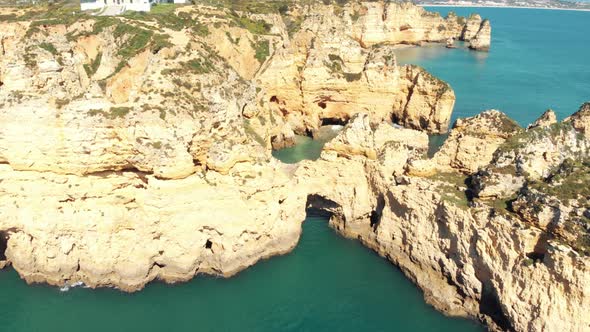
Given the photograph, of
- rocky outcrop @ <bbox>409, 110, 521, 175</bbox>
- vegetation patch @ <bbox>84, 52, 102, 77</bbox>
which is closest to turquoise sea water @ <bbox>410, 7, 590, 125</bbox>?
rocky outcrop @ <bbox>409, 110, 521, 175</bbox>

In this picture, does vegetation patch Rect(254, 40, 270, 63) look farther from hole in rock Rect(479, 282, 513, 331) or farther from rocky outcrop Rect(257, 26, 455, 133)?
hole in rock Rect(479, 282, 513, 331)

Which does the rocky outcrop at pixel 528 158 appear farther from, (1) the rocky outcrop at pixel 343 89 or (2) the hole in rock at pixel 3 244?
(2) the hole in rock at pixel 3 244

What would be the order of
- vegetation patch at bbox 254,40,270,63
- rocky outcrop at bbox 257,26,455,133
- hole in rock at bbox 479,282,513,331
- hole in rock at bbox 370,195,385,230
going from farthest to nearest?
vegetation patch at bbox 254,40,270,63, rocky outcrop at bbox 257,26,455,133, hole in rock at bbox 370,195,385,230, hole in rock at bbox 479,282,513,331

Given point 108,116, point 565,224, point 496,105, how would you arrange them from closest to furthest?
1. point 565,224
2. point 108,116
3. point 496,105

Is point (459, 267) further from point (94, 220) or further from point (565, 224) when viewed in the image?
point (94, 220)

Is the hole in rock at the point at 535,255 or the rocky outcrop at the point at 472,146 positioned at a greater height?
the rocky outcrop at the point at 472,146

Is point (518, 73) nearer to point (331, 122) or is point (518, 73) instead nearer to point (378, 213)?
point (331, 122)

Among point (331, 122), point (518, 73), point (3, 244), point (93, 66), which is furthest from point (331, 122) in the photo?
A: point (518, 73)

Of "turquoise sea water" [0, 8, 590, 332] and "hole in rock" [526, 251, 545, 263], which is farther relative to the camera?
"turquoise sea water" [0, 8, 590, 332]

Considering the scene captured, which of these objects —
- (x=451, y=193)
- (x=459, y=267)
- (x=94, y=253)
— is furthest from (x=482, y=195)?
(x=94, y=253)

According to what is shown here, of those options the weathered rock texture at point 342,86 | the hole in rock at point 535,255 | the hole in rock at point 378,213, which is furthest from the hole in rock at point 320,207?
the weathered rock texture at point 342,86

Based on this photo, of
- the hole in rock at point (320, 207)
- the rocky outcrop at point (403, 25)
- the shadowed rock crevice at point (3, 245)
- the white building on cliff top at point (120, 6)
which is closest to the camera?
the shadowed rock crevice at point (3, 245)
